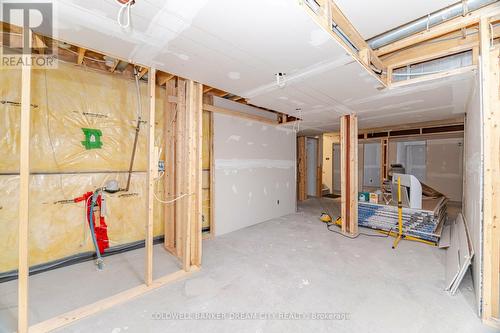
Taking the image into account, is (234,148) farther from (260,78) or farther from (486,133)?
(486,133)

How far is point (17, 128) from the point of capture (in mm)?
2387

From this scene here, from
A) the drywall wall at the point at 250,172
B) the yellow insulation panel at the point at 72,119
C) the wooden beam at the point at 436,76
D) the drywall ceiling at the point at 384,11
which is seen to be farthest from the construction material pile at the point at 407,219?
the yellow insulation panel at the point at 72,119

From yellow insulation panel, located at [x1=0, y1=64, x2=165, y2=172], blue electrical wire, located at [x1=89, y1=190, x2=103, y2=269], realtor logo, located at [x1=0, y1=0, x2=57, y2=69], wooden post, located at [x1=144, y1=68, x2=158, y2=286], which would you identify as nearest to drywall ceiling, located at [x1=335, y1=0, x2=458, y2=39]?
wooden post, located at [x1=144, y1=68, x2=158, y2=286]

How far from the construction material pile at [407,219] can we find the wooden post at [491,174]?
1917 mm

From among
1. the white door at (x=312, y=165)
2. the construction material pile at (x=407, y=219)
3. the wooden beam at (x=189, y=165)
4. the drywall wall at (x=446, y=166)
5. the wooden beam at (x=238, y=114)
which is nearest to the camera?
the wooden beam at (x=189, y=165)

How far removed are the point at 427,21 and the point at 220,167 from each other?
128 inches

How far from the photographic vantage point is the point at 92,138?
9.50 ft

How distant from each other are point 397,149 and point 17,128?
8.92 metres

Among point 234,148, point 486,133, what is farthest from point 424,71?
point 234,148

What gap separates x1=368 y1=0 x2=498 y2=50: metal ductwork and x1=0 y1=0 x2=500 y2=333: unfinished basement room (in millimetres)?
13

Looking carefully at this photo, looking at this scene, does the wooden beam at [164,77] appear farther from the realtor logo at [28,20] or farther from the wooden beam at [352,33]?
the wooden beam at [352,33]

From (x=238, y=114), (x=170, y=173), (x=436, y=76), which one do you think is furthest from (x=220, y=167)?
(x=436, y=76)

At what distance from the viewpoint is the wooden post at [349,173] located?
4.06m

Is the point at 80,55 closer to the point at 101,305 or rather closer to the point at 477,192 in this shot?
the point at 101,305
